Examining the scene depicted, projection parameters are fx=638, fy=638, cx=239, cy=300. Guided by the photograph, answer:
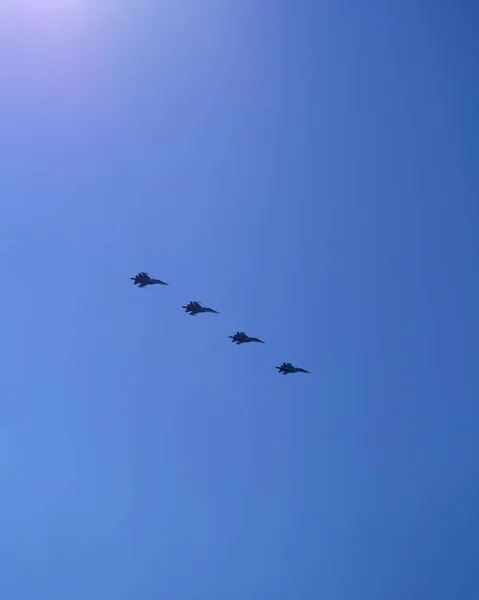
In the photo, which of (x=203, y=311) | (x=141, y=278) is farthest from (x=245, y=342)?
(x=141, y=278)

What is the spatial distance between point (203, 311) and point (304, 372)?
13811mm

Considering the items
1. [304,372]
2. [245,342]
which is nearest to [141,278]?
[245,342]

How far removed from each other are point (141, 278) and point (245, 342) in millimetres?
13724

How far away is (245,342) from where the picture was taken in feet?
236

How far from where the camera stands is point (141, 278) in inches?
2689

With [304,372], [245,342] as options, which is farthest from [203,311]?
[304,372]

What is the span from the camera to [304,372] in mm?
73562

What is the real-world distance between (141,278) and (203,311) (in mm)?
7780

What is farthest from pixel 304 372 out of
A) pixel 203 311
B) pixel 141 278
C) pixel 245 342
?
pixel 141 278

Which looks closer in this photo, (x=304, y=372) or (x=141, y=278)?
(x=141, y=278)

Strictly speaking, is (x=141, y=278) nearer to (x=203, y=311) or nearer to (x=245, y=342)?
(x=203, y=311)

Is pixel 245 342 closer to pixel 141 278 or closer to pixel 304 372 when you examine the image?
pixel 304 372

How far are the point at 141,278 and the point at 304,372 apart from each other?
21.6 metres

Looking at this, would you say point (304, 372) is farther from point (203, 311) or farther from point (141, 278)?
point (141, 278)
